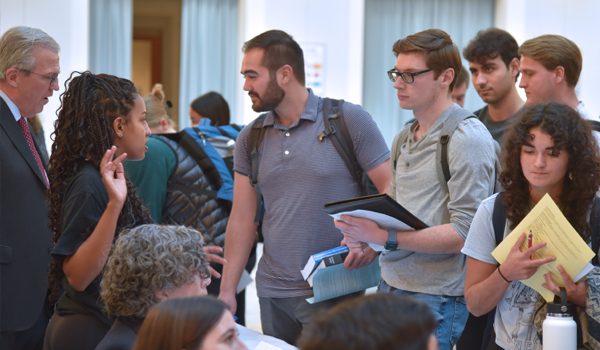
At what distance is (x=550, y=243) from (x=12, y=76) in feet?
7.66

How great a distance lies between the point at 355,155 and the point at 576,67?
117 cm

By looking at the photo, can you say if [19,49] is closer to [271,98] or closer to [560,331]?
[271,98]

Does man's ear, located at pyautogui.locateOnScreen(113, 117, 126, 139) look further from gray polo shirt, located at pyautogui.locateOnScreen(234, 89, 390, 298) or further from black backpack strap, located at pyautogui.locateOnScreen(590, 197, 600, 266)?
black backpack strap, located at pyautogui.locateOnScreen(590, 197, 600, 266)

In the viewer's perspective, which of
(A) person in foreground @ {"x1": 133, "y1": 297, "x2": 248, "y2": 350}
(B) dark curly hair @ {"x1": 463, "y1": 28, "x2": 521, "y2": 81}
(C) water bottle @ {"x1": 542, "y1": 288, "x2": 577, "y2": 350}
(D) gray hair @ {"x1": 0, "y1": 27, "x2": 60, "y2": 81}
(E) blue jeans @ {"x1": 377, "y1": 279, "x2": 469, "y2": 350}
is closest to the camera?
(A) person in foreground @ {"x1": 133, "y1": 297, "x2": 248, "y2": 350}

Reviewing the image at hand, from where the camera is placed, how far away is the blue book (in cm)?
245

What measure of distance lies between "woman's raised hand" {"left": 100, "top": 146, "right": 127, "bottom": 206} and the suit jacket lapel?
2.11 feet

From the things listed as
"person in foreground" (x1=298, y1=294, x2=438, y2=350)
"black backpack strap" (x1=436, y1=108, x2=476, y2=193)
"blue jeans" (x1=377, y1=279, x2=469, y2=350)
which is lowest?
"blue jeans" (x1=377, y1=279, x2=469, y2=350)

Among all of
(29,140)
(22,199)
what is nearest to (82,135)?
(22,199)

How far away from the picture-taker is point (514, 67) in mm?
3447

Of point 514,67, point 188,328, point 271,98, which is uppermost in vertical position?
point 514,67

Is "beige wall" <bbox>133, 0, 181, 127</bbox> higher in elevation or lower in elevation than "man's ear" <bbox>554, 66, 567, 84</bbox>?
higher

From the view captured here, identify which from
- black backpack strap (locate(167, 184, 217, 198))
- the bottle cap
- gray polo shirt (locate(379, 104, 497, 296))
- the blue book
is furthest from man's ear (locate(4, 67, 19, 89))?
the bottle cap

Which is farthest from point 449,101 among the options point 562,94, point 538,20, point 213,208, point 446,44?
point 538,20

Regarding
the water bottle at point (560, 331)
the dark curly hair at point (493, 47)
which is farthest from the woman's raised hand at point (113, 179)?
the dark curly hair at point (493, 47)
